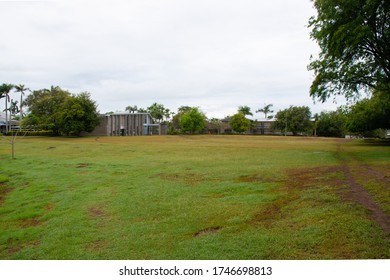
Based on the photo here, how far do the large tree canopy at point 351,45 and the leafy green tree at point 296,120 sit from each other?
168 feet

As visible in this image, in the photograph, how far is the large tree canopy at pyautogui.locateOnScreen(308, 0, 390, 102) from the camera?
15.8m

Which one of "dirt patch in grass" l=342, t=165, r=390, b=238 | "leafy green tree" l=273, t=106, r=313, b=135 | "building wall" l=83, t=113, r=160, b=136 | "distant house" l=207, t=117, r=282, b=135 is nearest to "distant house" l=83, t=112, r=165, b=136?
"building wall" l=83, t=113, r=160, b=136

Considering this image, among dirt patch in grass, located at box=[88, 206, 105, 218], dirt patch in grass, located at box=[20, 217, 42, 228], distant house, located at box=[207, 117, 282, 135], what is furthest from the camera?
distant house, located at box=[207, 117, 282, 135]

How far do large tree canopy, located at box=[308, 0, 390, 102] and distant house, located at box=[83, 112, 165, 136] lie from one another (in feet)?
147

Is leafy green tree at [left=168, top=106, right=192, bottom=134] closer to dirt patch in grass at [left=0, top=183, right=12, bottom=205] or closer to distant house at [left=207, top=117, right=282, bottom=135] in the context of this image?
distant house at [left=207, top=117, right=282, bottom=135]

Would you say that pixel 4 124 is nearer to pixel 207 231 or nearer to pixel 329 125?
pixel 207 231

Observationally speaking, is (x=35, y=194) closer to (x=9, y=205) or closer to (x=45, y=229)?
(x=9, y=205)

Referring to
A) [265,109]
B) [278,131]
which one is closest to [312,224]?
[278,131]

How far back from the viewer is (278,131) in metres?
76.4

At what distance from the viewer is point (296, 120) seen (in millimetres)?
71875

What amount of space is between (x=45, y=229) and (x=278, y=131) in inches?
2897

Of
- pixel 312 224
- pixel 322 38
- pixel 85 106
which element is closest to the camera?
pixel 312 224

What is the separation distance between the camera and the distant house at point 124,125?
190 ft

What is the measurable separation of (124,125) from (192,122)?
15.0 m
